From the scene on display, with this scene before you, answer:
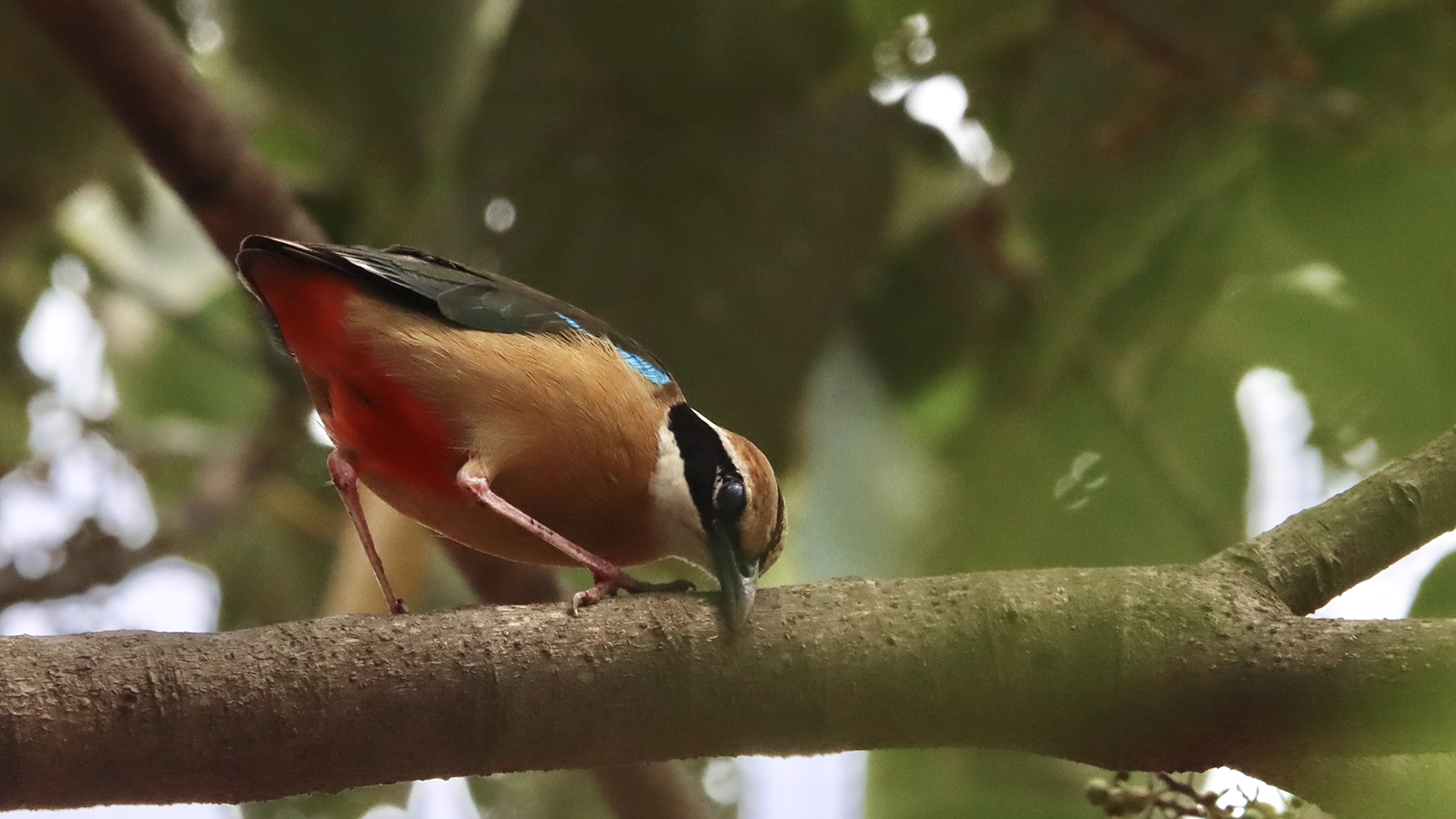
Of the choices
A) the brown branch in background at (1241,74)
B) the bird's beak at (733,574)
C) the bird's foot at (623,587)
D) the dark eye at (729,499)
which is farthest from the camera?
the brown branch in background at (1241,74)

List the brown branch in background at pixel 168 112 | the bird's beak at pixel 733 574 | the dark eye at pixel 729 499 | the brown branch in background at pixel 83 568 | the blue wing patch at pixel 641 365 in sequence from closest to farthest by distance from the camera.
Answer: the bird's beak at pixel 733 574 → the dark eye at pixel 729 499 → the blue wing patch at pixel 641 365 → the brown branch in background at pixel 168 112 → the brown branch in background at pixel 83 568

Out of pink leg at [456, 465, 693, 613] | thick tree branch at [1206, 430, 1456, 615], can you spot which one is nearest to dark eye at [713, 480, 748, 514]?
pink leg at [456, 465, 693, 613]

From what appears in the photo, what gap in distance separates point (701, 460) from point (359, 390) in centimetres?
62

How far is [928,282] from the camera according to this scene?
13.9 ft

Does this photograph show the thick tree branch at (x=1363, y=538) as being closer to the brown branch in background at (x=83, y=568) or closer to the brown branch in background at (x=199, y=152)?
the brown branch in background at (x=199, y=152)

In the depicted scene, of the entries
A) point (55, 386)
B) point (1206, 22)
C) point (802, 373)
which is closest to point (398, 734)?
point (802, 373)

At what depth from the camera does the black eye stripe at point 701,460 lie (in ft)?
8.29

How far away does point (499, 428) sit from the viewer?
2.50m

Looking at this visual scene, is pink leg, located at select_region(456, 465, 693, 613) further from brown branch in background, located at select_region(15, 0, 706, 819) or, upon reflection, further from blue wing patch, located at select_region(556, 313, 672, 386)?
brown branch in background, located at select_region(15, 0, 706, 819)

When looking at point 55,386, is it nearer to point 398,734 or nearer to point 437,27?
point 437,27

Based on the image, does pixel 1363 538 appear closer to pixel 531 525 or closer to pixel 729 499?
pixel 729 499

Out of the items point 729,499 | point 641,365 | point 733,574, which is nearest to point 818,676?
point 733,574

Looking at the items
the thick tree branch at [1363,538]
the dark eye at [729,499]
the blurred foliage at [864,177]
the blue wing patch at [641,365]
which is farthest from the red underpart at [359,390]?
the thick tree branch at [1363,538]

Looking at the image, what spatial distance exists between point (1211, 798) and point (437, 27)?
2645 millimetres
